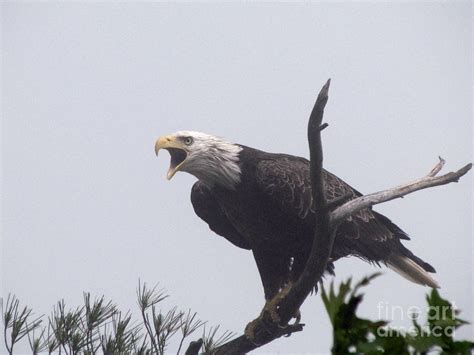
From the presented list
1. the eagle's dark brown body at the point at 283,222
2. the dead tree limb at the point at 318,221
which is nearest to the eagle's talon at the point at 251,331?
the dead tree limb at the point at 318,221

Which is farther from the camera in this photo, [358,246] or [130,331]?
[358,246]

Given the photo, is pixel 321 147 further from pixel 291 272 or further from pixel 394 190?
pixel 291 272

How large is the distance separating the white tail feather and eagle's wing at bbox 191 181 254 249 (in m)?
1.03

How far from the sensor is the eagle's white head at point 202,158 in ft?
17.2

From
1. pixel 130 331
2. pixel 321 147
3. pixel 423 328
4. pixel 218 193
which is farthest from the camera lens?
pixel 218 193

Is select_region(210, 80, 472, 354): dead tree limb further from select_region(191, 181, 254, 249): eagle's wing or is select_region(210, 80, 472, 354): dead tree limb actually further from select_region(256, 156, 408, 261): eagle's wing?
select_region(191, 181, 254, 249): eagle's wing

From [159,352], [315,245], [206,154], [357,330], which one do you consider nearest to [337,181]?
[206,154]

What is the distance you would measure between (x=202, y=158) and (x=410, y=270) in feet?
5.23

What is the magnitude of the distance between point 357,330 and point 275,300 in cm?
356

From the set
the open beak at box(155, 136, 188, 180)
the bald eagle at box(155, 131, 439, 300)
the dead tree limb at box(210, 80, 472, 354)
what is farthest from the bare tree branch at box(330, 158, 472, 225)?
the open beak at box(155, 136, 188, 180)

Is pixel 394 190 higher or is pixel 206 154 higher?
pixel 206 154

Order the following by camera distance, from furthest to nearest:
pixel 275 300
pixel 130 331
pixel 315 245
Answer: pixel 275 300 < pixel 315 245 < pixel 130 331

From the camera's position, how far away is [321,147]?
12.7 ft

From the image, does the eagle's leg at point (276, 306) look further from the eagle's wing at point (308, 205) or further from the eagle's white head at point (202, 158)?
the eagle's white head at point (202, 158)
